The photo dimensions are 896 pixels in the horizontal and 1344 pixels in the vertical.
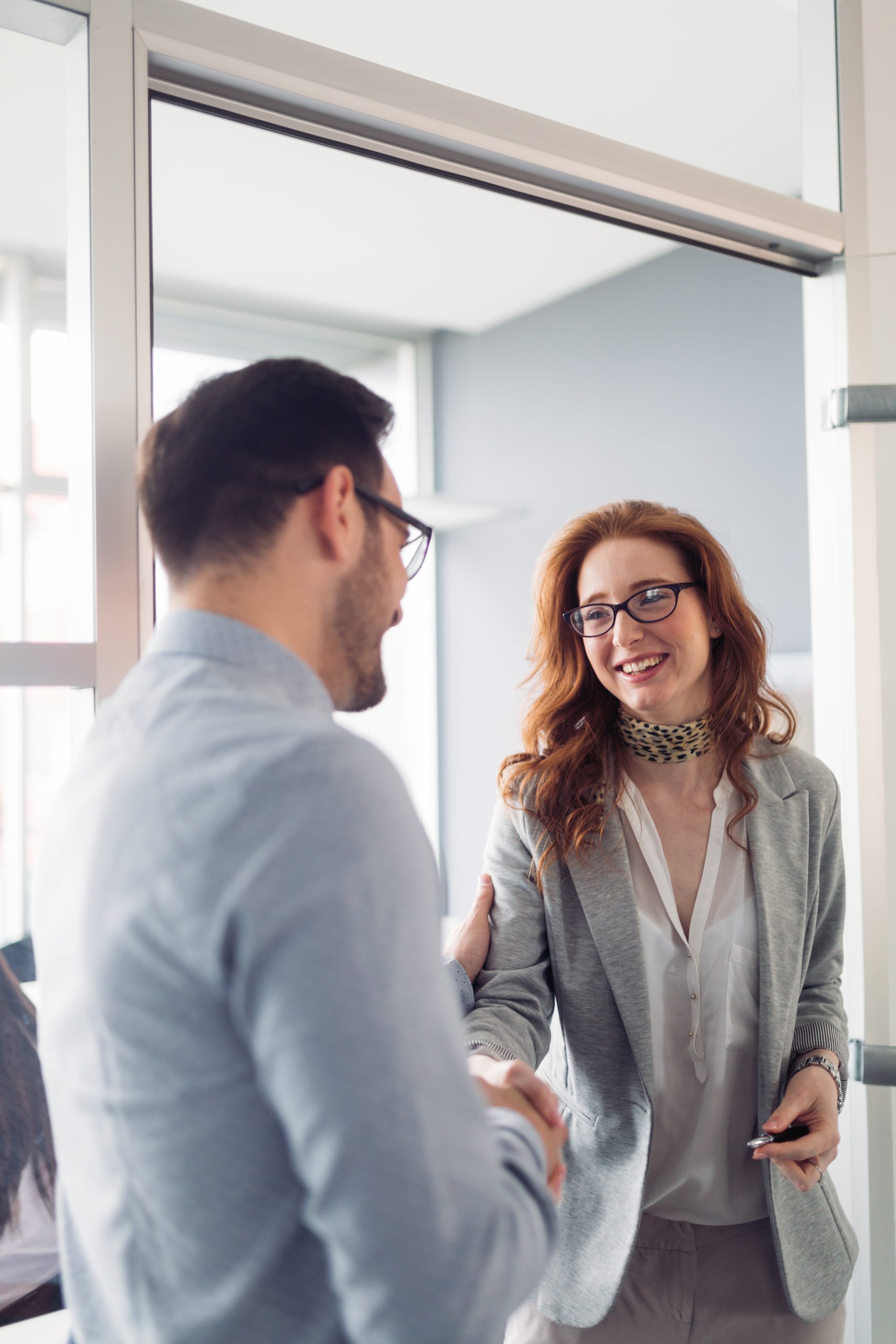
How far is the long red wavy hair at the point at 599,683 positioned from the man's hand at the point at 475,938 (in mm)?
121

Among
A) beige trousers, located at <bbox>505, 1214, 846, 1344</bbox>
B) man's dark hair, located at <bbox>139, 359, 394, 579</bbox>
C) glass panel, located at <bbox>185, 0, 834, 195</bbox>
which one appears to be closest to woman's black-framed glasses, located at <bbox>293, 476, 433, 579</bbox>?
man's dark hair, located at <bbox>139, 359, 394, 579</bbox>

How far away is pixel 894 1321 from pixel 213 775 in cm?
144

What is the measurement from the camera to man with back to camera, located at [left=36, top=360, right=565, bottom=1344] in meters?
0.53

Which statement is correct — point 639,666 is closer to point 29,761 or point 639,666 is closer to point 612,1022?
point 612,1022

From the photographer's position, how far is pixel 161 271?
152 inches

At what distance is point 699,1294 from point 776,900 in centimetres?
44

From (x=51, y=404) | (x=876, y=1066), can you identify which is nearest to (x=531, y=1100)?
(x=51, y=404)

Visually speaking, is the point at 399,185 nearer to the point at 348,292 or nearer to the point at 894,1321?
the point at 348,292

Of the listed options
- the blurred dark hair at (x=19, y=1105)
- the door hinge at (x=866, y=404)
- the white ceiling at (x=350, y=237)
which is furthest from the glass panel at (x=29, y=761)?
the white ceiling at (x=350, y=237)

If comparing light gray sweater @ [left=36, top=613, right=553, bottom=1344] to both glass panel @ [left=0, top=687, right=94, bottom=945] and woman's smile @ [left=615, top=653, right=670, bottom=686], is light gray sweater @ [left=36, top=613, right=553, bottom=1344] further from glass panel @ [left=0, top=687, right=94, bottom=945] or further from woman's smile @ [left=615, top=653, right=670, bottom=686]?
woman's smile @ [left=615, top=653, right=670, bottom=686]

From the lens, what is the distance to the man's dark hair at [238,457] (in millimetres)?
665

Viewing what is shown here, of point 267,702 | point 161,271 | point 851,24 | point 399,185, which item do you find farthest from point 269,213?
point 267,702

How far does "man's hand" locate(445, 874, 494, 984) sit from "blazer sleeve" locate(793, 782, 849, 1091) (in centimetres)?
39

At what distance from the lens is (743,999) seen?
121cm
